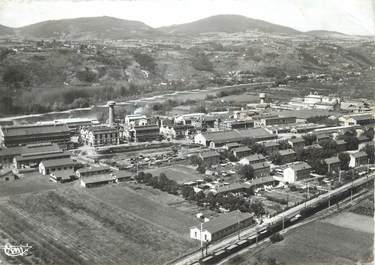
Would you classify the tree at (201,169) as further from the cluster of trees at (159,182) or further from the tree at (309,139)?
the tree at (309,139)

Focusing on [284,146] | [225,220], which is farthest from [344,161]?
[225,220]

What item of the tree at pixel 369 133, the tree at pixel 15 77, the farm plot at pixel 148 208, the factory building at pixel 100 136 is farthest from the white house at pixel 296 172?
the tree at pixel 15 77

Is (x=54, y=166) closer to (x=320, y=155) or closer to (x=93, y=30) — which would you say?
(x=320, y=155)

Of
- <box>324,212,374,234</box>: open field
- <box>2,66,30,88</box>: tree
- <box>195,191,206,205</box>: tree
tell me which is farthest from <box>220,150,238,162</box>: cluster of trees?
<box>2,66,30,88</box>: tree

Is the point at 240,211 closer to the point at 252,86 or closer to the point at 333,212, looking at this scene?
the point at 333,212

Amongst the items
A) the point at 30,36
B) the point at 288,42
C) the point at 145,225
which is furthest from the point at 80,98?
the point at 145,225

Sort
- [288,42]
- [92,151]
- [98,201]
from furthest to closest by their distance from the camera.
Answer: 1. [288,42]
2. [92,151]
3. [98,201]

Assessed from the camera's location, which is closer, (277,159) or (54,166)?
(54,166)

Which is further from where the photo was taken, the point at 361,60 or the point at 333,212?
the point at 361,60

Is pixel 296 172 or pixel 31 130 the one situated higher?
pixel 31 130
